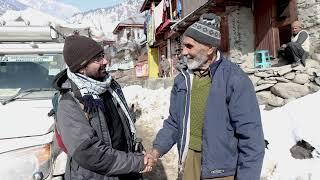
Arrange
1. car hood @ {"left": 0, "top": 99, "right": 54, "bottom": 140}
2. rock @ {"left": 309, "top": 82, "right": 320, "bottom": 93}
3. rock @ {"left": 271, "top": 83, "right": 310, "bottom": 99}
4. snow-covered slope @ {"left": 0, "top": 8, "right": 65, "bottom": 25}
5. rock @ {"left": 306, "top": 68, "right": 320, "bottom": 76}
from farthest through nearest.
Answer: rock @ {"left": 306, "top": 68, "right": 320, "bottom": 76} < rock @ {"left": 271, "top": 83, "right": 310, "bottom": 99} < rock @ {"left": 309, "top": 82, "right": 320, "bottom": 93} < snow-covered slope @ {"left": 0, "top": 8, "right": 65, "bottom": 25} < car hood @ {"left": 0, "top": 99, "right": 54, "bottom": 140}

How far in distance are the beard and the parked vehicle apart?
4.97 ft

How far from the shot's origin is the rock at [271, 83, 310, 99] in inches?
303

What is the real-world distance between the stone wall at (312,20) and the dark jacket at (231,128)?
695 centimetres

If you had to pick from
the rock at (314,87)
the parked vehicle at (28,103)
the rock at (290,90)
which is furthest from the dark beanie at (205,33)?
the rock at (290,90)

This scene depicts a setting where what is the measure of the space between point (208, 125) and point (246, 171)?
→ 0.42 metres

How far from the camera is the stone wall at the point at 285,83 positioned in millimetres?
7750

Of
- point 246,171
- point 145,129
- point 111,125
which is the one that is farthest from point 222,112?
point 145,129

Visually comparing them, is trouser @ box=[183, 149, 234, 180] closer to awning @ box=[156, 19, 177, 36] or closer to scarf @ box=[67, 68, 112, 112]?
scarf @ box=[67, 68, 112, 112]

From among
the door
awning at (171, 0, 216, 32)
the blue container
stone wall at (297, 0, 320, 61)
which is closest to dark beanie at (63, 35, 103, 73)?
stone wall at (297, 0, 320, 61)

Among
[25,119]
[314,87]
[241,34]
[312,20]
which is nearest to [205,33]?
[25,119]

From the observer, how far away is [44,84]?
191 inches

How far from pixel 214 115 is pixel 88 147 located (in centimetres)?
93

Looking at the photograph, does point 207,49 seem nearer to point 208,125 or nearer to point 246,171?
point 208,125

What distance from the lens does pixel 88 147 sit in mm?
2428
